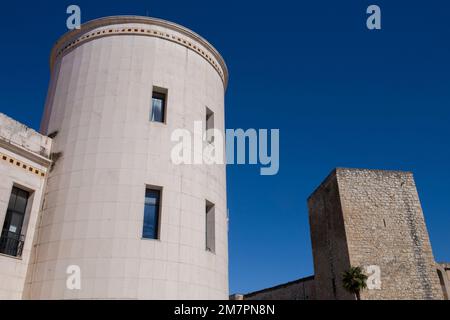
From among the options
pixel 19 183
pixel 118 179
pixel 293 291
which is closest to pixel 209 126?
pixel 118 179

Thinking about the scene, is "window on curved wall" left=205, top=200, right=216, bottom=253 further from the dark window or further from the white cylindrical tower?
the dark window

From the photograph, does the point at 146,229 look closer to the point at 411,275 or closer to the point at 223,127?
the point at 223,127

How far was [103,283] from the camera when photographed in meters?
10.7

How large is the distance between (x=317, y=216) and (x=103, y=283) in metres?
24.8

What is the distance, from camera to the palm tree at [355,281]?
2450cm

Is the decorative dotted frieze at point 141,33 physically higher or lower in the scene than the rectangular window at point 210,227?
higher

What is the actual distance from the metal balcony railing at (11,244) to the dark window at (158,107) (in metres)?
5.69

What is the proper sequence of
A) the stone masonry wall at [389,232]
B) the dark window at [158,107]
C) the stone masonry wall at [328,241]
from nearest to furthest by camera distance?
the dark window at [158,107]
the stone masonry wall at [389,232]
the stone masonry wall at [328,241]

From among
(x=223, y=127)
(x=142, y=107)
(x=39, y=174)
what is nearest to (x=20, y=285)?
(x=39, y=174)

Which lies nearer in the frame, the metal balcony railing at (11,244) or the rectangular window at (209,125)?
the metal balcony railing at (11,244)

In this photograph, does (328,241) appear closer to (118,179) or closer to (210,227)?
(210,227)

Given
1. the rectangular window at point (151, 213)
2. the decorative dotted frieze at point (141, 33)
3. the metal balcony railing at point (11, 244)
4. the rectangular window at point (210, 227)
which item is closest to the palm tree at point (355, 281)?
the rectangular window at point (210, 227)

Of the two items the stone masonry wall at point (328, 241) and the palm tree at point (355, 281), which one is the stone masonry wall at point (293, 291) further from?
the palm tree at point (355, 281)

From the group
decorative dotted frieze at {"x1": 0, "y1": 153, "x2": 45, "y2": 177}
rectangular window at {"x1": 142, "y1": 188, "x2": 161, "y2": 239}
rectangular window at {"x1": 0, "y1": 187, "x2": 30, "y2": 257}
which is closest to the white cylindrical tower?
rectangular window at {"x1": 142, "y1": 188, "x2": 161, "y2": 239}
